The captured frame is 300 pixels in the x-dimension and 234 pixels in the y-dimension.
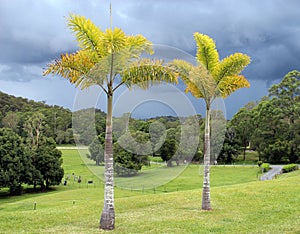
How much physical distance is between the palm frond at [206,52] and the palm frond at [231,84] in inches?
29.9

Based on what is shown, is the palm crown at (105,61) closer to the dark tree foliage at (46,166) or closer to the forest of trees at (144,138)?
the forest of trees at (144,138)

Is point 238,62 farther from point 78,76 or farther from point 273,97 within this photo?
point 273,97

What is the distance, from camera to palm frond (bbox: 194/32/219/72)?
15.3 metres

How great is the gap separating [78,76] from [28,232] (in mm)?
5202

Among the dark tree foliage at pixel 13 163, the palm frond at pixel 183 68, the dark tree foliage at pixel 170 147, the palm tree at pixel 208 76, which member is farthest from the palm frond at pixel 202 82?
the dark tree foliage at pixel 13 163

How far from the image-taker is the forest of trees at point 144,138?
675 inches

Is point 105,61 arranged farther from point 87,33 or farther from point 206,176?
point 206,176

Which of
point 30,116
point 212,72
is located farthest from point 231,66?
point 30,116

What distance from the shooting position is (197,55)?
15.6 metres

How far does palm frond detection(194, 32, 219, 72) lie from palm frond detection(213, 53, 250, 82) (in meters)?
0.29

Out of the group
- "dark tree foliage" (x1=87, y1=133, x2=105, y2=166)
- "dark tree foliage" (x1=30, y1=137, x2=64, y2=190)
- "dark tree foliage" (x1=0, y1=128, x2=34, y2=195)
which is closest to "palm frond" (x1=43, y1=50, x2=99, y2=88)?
"dark tree foliage" (x1=87, y1=133, x2=105, y2=166)

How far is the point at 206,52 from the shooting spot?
15391mm

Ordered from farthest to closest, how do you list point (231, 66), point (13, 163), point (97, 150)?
1. point (13, 163)
2. point (97, 150)
3. point (231, 66)

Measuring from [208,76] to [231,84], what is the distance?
1427mm
